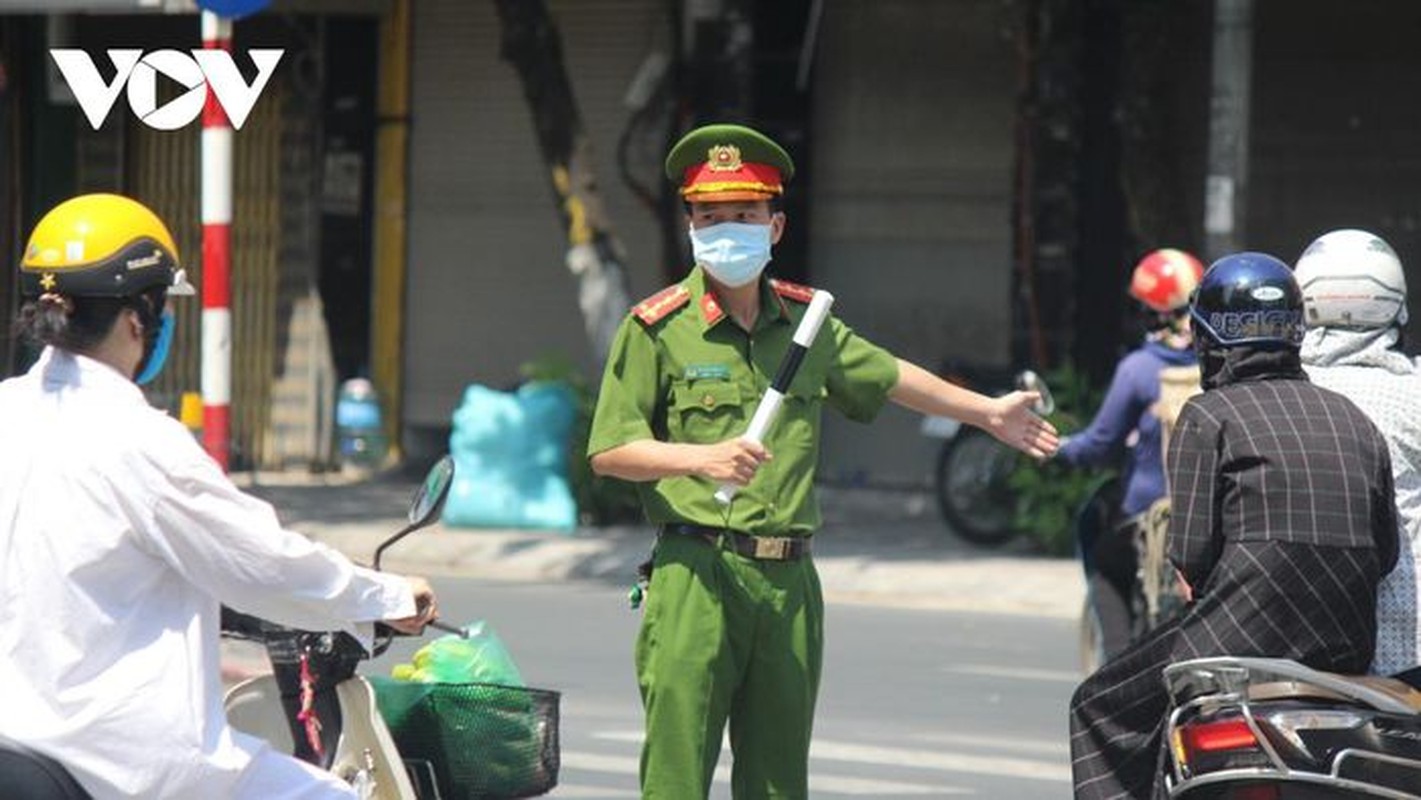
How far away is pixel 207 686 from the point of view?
454 centimetres

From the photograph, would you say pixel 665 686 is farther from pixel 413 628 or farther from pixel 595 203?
pixel 595 203

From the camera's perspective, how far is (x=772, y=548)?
6.16 meters

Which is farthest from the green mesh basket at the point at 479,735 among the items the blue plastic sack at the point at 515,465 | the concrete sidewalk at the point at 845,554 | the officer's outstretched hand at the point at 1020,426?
the blue plastic sack at the point at 515,465

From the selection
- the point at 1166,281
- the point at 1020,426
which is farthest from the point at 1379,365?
the point at 1166,281

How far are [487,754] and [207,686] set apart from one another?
89 centimetres

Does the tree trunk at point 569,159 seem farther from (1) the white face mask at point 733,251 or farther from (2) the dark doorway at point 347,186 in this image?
(1) the white face mask at point 733,251

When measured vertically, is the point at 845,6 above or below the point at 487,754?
above

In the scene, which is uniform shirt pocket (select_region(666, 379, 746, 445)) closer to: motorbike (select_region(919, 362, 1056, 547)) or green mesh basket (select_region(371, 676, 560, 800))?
green mesh basket (select_region(371, 676, 560, 800))

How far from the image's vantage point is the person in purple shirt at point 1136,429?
10.0 metres

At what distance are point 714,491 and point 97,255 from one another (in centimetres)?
187

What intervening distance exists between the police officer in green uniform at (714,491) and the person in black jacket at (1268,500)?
0.73m

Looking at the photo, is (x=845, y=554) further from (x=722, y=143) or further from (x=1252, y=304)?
(x=1252, y=304)

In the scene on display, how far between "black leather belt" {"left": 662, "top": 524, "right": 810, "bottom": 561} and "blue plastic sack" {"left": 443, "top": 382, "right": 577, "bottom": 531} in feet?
35.3

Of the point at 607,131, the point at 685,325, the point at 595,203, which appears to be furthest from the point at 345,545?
the point at 685,325
